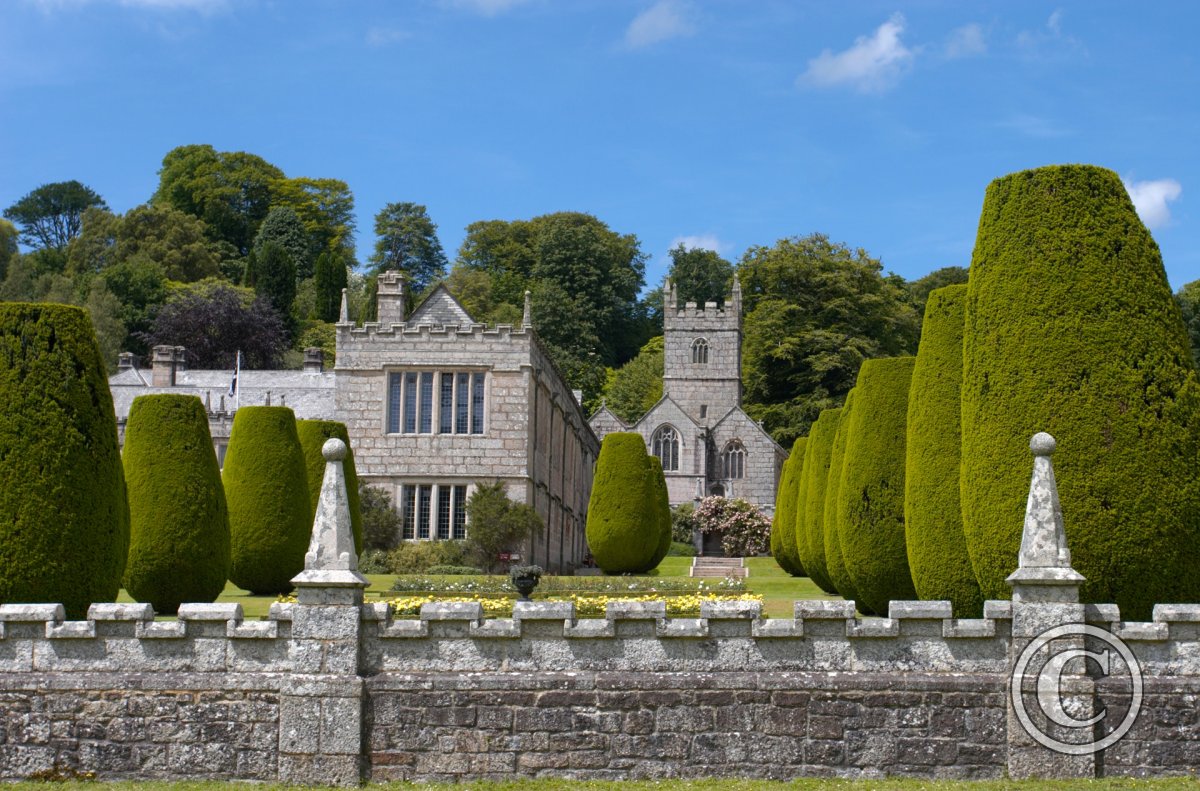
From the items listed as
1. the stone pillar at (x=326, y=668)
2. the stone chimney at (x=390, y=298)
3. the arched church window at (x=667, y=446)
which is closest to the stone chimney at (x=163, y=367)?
the stone chimney at (x=390, y=298)

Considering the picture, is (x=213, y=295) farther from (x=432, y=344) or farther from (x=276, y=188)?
(x=432, y=344)

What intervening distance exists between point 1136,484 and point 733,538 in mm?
47949

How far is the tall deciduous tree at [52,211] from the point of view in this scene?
10462cm

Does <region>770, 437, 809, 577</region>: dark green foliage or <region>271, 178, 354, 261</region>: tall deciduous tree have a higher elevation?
<region>271, 178, 354, 261</region>: tall deciduous tree

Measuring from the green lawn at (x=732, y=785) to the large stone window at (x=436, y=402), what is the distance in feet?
102

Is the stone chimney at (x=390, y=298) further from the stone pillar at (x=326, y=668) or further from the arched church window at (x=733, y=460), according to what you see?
the stone pillar at (x=326, y=668)

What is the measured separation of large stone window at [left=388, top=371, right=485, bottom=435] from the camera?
139 feet

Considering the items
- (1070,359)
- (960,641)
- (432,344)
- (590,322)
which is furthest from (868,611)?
(590,322)

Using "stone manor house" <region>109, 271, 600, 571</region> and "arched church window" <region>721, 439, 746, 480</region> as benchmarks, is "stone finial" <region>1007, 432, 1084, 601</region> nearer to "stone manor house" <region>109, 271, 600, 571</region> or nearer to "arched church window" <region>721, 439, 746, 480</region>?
"stone manor house" <region>109, 271, 600, 571</region>

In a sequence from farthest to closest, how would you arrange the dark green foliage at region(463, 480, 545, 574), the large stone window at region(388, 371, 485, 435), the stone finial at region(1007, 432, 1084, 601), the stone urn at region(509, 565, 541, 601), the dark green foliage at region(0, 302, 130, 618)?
1. the large stone window at region(388, 371, 485, 435)
2. the dark green foliage at region(463, 480, 545, 574)
3. the stone urn at region(509, 565, 541, 601)
4. the dark green foliage at region(0, 302, 130, 618)
5. the stone finial at region(1007, 432, 1084, 601)

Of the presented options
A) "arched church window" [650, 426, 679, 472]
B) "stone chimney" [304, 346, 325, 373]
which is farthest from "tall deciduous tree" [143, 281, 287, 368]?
"arched church window" [650, 426, 679, 472]

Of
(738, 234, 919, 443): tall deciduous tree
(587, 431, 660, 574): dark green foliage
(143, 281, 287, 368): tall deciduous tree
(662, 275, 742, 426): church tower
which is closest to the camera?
(587, 431, 660, 574): dark green foliage

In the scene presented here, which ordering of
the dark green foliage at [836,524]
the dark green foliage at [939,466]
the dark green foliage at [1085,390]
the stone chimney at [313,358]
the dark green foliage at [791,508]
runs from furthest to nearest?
the stone chimney at [313,358] → the dark green foliage at [791,508] → the dark green foliage at [836,524] → the dark green foliage at [939,466] → the dark green foliage at [1085,390]

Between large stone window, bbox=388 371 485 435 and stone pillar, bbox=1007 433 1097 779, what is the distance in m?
31.9
